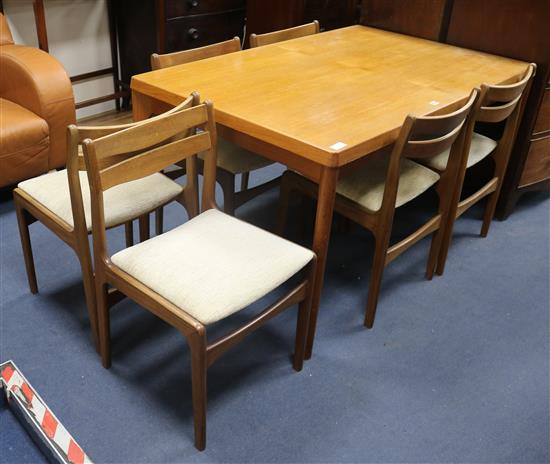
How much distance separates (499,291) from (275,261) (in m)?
1.04

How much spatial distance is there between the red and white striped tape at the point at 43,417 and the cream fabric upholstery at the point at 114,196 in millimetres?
430

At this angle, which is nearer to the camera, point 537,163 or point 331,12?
point 537,163

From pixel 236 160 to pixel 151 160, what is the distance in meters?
0.63

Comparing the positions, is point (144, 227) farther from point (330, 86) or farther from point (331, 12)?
point (331, 12)

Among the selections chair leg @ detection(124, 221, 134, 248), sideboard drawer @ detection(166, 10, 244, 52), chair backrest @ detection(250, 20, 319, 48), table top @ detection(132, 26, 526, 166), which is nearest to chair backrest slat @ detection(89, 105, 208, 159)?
table top @ detection(132, 26, 526, 166)

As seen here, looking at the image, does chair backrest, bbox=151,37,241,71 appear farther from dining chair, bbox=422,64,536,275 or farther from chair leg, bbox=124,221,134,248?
dining chair, bbox=422,64,536,275

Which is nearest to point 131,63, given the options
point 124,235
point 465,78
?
point 124,235

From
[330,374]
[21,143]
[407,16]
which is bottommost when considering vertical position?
[330,374]

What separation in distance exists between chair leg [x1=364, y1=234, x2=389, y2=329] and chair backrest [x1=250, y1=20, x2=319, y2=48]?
0.96 m

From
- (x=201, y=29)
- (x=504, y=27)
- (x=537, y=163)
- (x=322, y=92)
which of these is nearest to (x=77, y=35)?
(x=201, y=29)

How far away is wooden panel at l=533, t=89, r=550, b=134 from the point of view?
2.26 metres

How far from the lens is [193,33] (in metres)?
3.01

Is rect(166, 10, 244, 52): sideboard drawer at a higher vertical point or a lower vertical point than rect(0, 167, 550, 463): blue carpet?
higher

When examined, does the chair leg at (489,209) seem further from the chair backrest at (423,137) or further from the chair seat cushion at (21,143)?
the chair seat cushion at (21,143)
